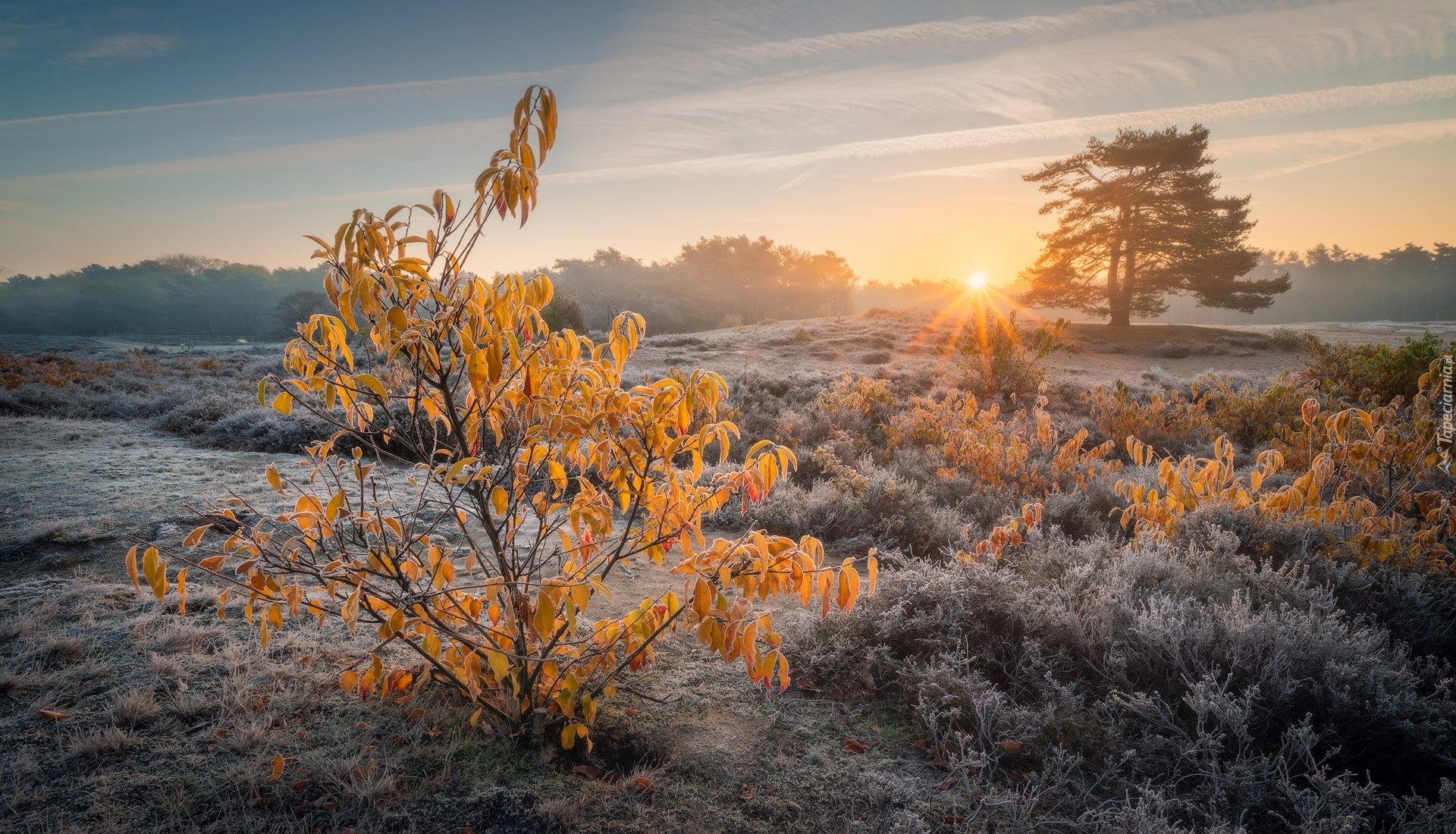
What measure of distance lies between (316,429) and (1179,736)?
1039cm

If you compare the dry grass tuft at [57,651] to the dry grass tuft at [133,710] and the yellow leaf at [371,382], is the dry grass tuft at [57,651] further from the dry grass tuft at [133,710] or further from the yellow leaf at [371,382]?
the yellow leaf at [371,382]

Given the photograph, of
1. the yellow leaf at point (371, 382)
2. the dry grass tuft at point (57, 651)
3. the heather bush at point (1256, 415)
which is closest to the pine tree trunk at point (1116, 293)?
the heather bush at point (1256, 415)

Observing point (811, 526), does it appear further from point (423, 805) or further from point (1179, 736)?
point (423, 805)

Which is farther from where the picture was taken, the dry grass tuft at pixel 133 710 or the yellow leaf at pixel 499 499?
the dry grass tuft at pixel 133 710

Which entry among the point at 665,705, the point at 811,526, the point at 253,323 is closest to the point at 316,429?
the point at 811,526

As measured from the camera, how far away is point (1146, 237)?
2852cm

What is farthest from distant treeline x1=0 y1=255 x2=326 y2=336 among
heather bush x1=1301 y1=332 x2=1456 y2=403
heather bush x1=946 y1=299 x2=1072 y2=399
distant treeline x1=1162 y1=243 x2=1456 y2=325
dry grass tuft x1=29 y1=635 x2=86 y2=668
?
distant treeline x1=1162 y1=243 x2=1456 y2=325

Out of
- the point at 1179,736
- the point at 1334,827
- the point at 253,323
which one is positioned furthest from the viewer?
the point at 253,323

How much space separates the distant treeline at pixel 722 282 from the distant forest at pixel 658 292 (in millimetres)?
116

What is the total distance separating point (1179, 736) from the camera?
257 cm

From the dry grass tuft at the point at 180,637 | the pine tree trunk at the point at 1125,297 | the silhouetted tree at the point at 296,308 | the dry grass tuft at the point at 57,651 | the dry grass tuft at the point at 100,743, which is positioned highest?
the silhouetted tree at the point at 296,308

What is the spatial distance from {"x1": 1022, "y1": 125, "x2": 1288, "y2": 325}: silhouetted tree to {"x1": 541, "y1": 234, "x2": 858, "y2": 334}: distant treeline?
24949 millimetres

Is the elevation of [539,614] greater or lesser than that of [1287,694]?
greater

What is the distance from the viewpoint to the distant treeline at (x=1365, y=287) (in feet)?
201
